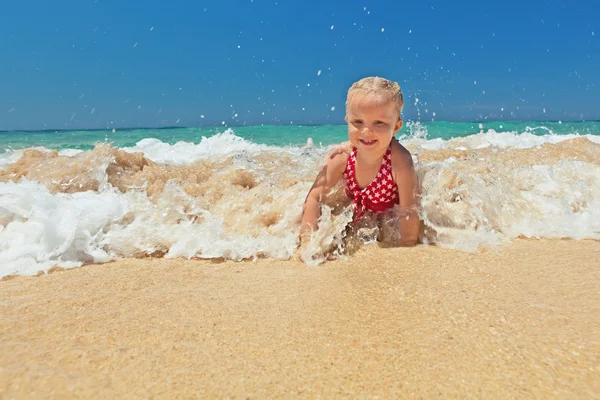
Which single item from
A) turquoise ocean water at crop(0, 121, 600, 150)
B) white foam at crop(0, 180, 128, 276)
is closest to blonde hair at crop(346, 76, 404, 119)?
white foam at crop(0, 180, 128, 276)

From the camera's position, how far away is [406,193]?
259cm

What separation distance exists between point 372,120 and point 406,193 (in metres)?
0.51

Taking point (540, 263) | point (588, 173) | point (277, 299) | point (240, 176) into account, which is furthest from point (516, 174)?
point (277, 299)

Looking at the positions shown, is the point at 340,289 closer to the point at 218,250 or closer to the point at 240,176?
the point at 218,250

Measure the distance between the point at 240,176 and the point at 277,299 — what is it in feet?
7.53

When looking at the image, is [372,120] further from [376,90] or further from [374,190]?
[374,190]

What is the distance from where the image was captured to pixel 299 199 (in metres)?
3.14

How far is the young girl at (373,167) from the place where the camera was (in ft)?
7.45

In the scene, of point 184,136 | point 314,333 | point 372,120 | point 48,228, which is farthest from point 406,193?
point 184,136

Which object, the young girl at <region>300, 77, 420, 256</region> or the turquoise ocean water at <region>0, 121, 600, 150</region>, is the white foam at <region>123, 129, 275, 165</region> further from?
the young girl at <region>300, 77, 420, 256</region>

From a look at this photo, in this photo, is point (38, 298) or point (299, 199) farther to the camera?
point (299, 199)

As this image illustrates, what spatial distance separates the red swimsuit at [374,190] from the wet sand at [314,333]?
2.09ft

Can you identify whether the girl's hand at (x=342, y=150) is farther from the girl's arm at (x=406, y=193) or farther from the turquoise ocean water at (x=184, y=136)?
the turquoise ocean water at (x=184, y=136)

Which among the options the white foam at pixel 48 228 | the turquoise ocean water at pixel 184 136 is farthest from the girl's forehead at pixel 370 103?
the turquoise ocean water at pixel 184 136
